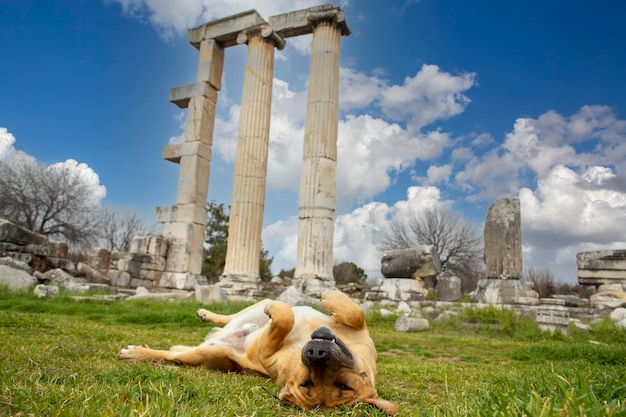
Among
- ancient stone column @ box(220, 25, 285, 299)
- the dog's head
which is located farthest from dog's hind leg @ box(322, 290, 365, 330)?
ancient stone column @ box(220, 25, 285, 299)

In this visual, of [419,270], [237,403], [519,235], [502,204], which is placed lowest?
[237,403]

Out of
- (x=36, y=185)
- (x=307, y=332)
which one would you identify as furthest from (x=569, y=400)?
(x=36, y=185)

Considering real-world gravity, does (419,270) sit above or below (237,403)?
above

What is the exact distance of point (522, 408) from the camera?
177 cm

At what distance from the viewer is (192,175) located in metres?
18.7

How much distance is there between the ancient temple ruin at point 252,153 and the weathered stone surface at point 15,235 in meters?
4.66

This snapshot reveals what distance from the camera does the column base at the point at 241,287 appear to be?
Answer: 15759 mm

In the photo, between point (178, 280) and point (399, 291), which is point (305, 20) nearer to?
point (399, 291)

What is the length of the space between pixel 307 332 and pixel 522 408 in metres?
1.95

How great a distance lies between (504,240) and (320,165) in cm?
653

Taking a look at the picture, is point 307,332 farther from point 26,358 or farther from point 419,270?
point 419,270

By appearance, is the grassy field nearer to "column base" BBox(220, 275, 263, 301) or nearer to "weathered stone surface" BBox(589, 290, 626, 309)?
"weathered stone surface" BBox(589, 290, 626, 309)

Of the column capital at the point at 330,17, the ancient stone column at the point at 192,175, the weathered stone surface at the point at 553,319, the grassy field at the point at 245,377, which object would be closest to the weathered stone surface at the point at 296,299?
the grassy field at the point at 245,377

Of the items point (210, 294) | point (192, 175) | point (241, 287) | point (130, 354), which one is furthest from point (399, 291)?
point (130, 354)
